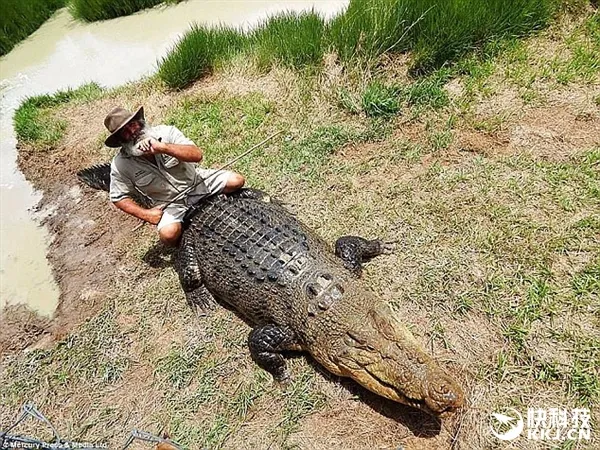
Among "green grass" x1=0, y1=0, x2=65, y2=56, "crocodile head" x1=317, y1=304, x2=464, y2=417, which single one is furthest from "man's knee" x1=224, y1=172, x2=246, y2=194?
"green grass" x1=0, y1=0, x2=65, y2=56

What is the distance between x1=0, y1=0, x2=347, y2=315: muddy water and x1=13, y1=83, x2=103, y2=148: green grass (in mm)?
261

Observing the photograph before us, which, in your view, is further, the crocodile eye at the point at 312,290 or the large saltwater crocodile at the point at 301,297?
the crocodile eye at the point at 312,290

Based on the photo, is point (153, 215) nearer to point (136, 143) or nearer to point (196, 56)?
point (136, 143)

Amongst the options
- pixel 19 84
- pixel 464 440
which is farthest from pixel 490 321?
pixel 19 84

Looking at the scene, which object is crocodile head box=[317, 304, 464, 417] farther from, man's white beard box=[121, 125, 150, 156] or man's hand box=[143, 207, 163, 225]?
man's white beard box=[121, 125, 150, 156]

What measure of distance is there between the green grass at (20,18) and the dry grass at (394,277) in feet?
16.4

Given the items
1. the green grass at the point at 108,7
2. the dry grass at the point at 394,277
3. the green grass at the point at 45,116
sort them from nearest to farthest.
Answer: the dry grass at the point at 394,277 < the green grass at the point at 45,116 < the green grass at the point at 108,7

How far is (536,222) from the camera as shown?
3676 mm

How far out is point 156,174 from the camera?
3795 millimetres

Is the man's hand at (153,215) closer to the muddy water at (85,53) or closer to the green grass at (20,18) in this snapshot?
the muddy water at (85,53)

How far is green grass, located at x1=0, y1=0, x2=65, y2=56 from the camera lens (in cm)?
883

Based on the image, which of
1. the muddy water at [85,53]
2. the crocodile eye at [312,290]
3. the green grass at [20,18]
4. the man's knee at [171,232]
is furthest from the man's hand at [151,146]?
the green grass at [20,18]

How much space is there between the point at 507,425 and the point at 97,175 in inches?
155

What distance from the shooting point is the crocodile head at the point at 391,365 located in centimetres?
256
